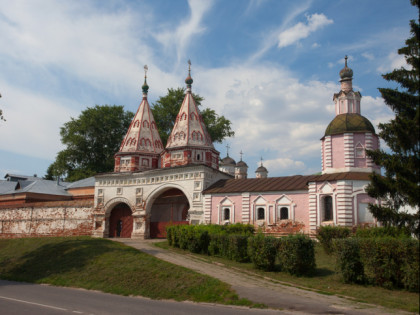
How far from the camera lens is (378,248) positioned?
11266mm

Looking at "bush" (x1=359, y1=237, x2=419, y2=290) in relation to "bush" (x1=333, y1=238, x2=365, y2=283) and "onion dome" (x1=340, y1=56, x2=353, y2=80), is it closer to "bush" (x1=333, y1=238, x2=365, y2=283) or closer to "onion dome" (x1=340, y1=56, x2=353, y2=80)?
"bush" (x1=333, y1=238, x2=365, y2=283)

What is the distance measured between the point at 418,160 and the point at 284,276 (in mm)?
5572

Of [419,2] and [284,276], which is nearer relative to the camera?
[419,2]

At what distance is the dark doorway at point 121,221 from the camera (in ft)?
93.4

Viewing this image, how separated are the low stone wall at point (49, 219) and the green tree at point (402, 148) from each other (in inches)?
883

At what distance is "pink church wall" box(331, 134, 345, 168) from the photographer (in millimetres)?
21847

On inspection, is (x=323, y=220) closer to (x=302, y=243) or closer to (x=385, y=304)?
(x=302, y=243)

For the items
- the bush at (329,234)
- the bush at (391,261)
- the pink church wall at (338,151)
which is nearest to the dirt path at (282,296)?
the bush at (391,261)

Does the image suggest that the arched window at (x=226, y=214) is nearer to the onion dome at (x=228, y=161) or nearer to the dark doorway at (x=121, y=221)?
the dark doorway at (x=121, y=221)

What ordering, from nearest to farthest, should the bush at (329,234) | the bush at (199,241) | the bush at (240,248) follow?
the bush at (240,248), the bush at (329,234), the bush at (199,241)

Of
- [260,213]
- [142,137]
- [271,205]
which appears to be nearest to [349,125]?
[271,205]

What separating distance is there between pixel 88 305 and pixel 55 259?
8.22 m

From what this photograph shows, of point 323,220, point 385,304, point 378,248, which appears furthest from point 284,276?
point 323,220

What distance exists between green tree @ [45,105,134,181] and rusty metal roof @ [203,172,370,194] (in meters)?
20.9
